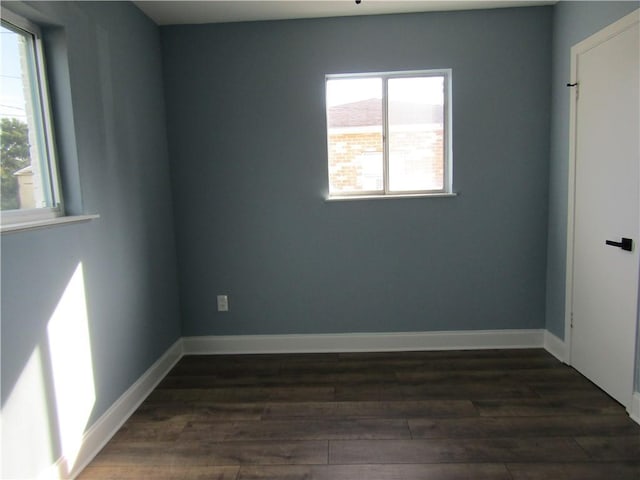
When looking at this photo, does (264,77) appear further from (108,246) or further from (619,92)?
(619,92)

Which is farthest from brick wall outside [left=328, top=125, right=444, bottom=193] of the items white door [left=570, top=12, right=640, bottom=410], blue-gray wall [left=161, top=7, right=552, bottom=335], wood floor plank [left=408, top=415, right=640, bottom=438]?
wood floor plank [left=408, top=415, right=640, bottom=438]

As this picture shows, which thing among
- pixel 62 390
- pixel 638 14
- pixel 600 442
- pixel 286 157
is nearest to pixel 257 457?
pixel 62 390

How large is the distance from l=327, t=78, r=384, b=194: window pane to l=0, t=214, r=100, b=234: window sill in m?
1.71

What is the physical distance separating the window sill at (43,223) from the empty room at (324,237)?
0.8 inches

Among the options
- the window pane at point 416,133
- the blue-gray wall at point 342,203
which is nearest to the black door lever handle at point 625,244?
the blue-gray wall at point 342,203

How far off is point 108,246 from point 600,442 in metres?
2.76

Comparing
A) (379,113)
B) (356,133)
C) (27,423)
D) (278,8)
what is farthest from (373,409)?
(278,8)

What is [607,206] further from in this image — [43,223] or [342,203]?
[43,223]

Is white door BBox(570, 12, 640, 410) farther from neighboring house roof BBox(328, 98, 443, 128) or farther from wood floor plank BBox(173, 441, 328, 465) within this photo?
wood floor plank BBox(173, 441, 328, 465)

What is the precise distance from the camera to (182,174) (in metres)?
3.04

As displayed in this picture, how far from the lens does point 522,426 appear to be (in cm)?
210

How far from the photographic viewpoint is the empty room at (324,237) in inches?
73.2

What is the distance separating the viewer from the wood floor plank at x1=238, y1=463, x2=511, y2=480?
1.77 meters

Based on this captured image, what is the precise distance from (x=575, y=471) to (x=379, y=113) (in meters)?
2.43
